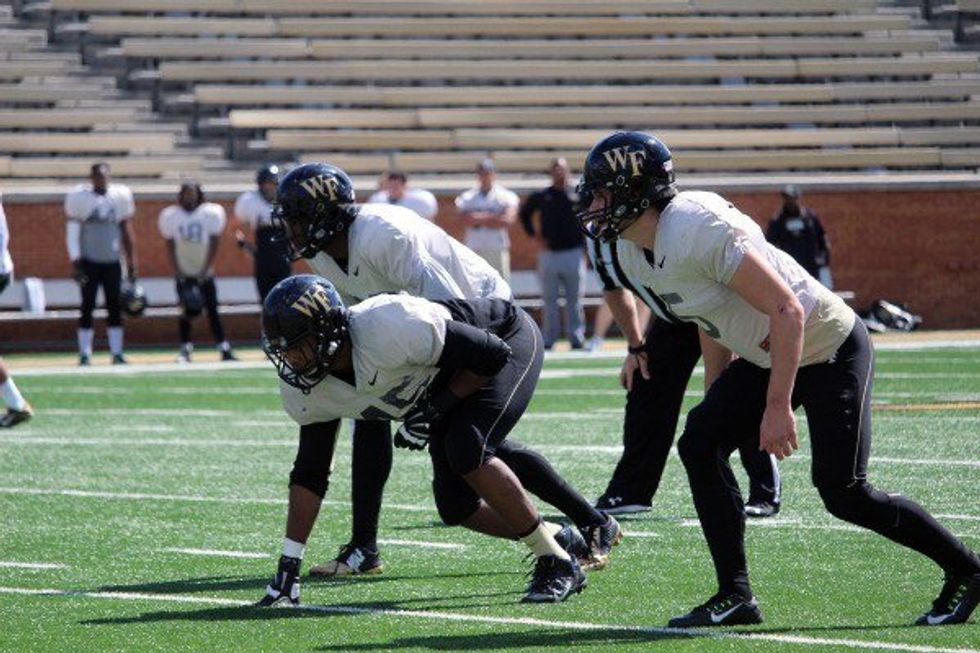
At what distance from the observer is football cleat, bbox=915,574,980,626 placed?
19.6 feet

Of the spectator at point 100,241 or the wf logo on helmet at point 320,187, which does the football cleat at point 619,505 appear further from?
the spectator at point 100,241

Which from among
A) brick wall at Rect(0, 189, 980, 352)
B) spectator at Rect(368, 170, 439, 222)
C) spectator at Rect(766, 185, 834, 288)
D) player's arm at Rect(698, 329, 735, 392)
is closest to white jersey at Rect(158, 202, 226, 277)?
spectator at Rect(368, 170, 439, 222)

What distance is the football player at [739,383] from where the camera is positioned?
5.93m

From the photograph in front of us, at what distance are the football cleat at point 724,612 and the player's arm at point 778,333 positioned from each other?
0.55 meters

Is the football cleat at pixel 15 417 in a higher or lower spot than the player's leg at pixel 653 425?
lower

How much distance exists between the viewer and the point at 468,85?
26203 millimetres

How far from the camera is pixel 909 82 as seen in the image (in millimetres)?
27375

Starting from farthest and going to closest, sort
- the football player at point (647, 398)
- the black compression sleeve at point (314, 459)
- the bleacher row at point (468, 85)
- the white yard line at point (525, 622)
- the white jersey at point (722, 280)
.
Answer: the bleacher row at point (468, 85)
the football player at point (647, 398)
the black compression sleeve at point (314, 459)
the white jersey at point (722, 280)
the white yard line at point (525, 622)

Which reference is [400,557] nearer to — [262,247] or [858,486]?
[858,486]

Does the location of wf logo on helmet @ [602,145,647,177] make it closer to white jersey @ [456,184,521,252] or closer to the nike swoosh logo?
the nike swoosh logo

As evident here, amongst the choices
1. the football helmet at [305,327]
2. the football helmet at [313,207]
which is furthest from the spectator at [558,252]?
the football helmet at [305,327]

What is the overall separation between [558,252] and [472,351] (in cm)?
1507

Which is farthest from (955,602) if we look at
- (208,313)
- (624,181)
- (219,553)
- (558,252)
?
(558,252)

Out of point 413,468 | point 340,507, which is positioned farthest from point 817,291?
point 413,468
